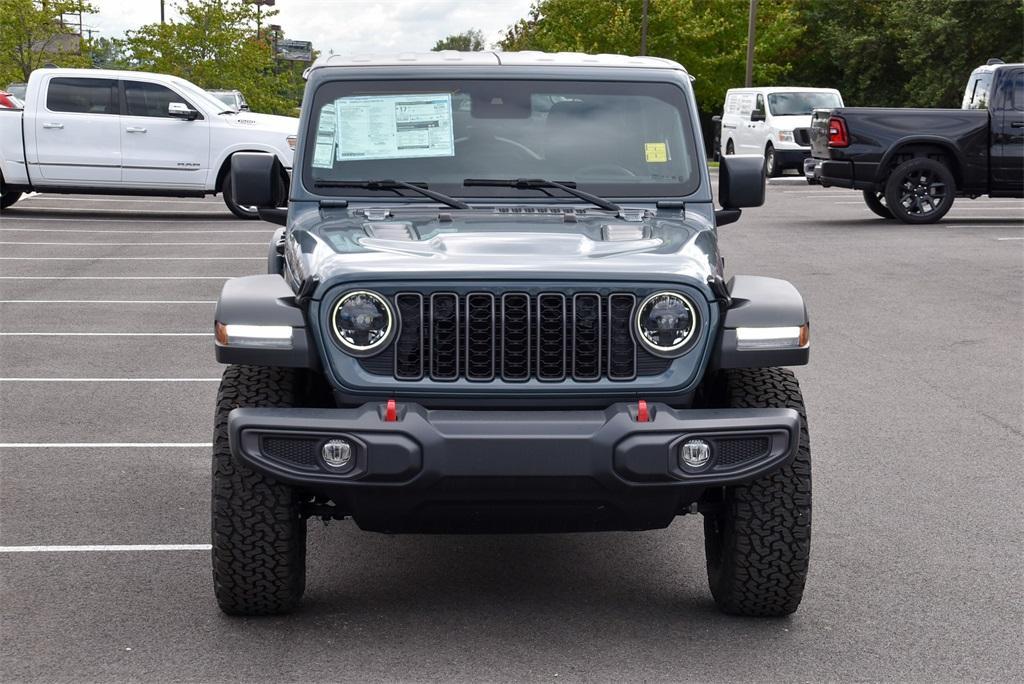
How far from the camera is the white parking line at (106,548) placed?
5.87 m

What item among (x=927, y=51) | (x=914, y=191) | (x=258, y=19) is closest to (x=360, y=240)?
(x=914, y=191)

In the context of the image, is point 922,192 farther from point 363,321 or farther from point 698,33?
point 698,33

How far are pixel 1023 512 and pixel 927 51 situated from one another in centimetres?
4423

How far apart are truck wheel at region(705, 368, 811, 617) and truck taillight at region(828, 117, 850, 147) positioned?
15.2 m

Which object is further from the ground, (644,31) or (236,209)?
(644,31)

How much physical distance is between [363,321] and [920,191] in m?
16.8

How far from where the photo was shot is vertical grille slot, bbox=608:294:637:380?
475 centimetres

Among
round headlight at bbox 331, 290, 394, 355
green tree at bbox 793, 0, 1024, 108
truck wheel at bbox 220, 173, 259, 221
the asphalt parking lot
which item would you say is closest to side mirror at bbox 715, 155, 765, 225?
the asphalt parking lot

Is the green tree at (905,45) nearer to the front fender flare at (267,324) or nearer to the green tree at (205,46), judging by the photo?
the green tree at (205,46)

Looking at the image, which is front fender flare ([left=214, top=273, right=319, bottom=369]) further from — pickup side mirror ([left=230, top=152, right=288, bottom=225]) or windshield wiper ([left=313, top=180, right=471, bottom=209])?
pickup side mirror ([left=230, top=152, right=288, bottom=225])

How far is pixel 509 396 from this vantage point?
15.6 feet

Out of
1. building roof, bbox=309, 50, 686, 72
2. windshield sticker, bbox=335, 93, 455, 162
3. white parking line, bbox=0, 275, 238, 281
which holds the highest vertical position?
building roof, bbox=309, 50, 686, 72

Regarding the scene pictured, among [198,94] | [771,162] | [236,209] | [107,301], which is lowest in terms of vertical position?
[107,301]

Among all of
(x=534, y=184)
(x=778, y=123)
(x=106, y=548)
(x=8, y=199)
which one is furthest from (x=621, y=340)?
(x=778, y=123)
